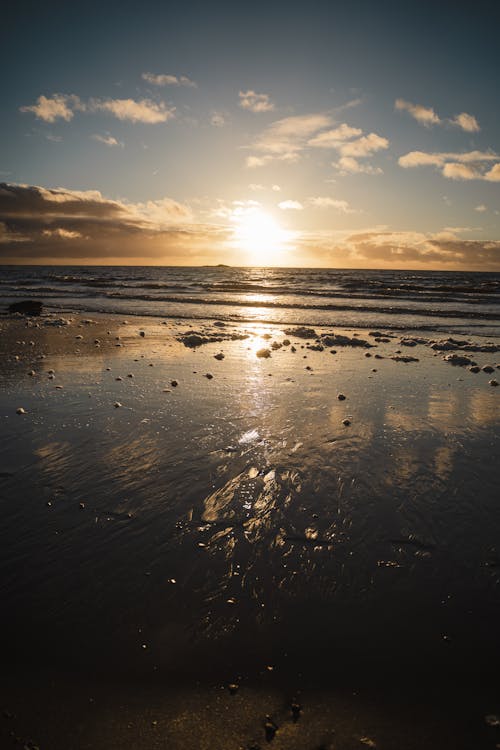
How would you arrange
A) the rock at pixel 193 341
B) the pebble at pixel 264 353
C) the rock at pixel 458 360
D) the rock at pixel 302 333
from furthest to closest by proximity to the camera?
the rock at pixel 302 333 → the rock at pixel 193 341 → the pebble at pixel 264 353 → the rock at pixel 458 360

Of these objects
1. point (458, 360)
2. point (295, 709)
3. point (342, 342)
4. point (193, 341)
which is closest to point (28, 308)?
point (193, 341)

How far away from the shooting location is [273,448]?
5547 millimetres

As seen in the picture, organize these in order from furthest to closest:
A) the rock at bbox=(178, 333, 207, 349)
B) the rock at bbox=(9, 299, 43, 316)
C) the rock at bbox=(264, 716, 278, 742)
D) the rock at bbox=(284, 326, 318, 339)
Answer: the rock at bbox=(9, 299, 43, 316)
the rock at bbox=(284, 326, 318, 339)
the rock at bbox=(178, 333, 207, 349)
the rock at bbox=(264, 716, 278, 742)

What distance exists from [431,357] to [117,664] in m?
11.3

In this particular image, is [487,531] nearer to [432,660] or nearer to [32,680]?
[432,660]

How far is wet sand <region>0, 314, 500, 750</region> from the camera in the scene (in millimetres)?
2277

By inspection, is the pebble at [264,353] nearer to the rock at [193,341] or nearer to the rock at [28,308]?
the rock at [193,341]

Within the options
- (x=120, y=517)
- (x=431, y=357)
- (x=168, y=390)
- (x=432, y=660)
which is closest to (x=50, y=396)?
(x=168, y=390)

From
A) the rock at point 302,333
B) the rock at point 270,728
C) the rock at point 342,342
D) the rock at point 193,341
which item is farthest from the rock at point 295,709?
the rock at point 302,333

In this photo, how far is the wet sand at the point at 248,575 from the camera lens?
2.28m

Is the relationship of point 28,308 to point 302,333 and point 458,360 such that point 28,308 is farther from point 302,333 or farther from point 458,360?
point 458,360

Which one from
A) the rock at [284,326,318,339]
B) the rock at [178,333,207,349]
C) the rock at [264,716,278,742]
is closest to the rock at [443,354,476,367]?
the rock at [284,326,318,339]

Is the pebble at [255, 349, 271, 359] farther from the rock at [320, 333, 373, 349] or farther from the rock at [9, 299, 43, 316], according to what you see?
the rock at [9, 299, 43, 316]

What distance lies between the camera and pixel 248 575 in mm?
3260
